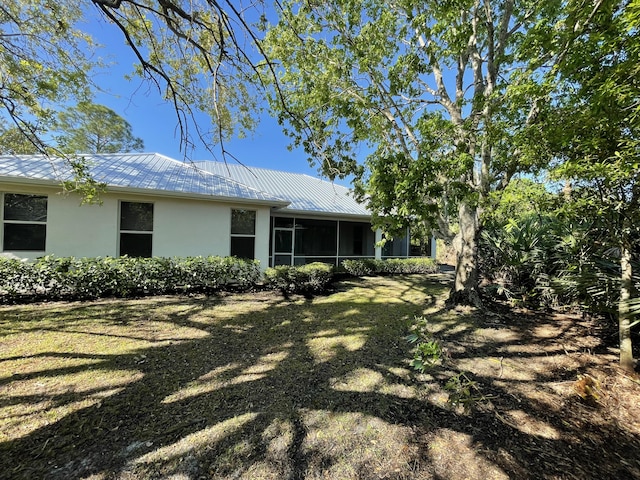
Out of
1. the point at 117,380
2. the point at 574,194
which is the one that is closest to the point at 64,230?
the point at 117,380

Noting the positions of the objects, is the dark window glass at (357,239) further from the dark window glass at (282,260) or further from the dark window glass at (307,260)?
the dark window glass at (282,260)

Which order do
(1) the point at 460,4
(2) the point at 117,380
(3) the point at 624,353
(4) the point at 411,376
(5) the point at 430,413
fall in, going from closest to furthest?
(5) the point at 430,413 → (2) the point at 117,380 → (4) the point at 411,376 → (3) the point at 624,353 → (1) the point at 460,4

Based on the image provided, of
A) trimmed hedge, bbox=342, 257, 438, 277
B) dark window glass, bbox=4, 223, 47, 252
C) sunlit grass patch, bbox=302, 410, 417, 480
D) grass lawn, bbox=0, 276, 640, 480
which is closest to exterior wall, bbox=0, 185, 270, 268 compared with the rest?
dark window glass, bbox=4, 223, 47, 252

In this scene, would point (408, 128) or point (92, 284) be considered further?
point (408, 128)

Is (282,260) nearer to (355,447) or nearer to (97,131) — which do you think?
(355,447)

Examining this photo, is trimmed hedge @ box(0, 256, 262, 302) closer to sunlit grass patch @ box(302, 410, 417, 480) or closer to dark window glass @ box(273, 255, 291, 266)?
dark window glass @ box(273, 255, 291, 266)

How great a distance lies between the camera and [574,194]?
12.5ft

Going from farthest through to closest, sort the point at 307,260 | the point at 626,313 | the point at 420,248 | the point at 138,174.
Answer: the point at 420,248
the point at 307,260
the point at 138,174
the point at 626,313

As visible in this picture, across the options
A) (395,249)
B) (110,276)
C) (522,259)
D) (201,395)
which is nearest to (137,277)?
(110,276)

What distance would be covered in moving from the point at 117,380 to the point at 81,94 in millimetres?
8373

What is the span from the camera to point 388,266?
13.5 metres

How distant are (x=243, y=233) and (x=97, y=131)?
68.5ft

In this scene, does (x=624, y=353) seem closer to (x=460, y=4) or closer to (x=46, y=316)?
(x=460, y=4)

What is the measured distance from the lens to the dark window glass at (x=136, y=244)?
8.23 m
